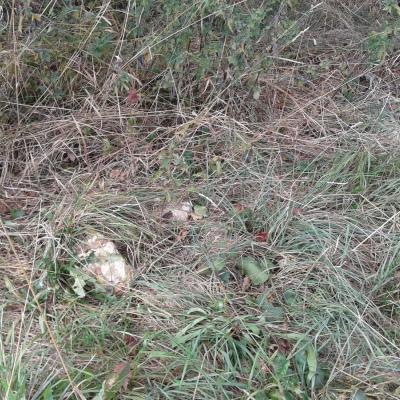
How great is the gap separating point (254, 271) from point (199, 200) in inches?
17.4

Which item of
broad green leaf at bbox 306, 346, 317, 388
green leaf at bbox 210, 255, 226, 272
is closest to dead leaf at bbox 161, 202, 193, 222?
green leaf at bbox 210, 255, 226, 272

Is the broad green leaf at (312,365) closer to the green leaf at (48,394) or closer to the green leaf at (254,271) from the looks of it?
the green leaf at (254,271)

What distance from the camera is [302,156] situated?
2.72 metres

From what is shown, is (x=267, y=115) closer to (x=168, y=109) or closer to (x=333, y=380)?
(x=168, y=109)

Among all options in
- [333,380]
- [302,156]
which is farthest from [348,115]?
[333,380]

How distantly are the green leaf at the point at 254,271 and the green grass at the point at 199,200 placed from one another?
0.07 ft

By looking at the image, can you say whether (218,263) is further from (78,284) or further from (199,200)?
(78,284)

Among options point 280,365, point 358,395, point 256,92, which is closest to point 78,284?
point 280,365

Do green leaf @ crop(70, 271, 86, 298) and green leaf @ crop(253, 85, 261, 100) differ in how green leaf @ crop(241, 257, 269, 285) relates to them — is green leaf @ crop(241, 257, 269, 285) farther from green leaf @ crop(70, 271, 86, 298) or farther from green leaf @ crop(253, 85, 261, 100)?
green leaf @ crop(253, 85, 261, 100)

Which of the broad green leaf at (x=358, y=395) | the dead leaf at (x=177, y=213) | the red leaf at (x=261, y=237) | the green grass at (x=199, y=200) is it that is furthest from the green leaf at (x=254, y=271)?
the broad green leaf at (x=358, y=395)

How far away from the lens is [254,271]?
216 centimetres

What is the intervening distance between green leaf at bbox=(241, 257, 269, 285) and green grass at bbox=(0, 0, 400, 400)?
0.07 feet

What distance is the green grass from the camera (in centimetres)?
185

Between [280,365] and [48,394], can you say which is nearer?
[48,394]
